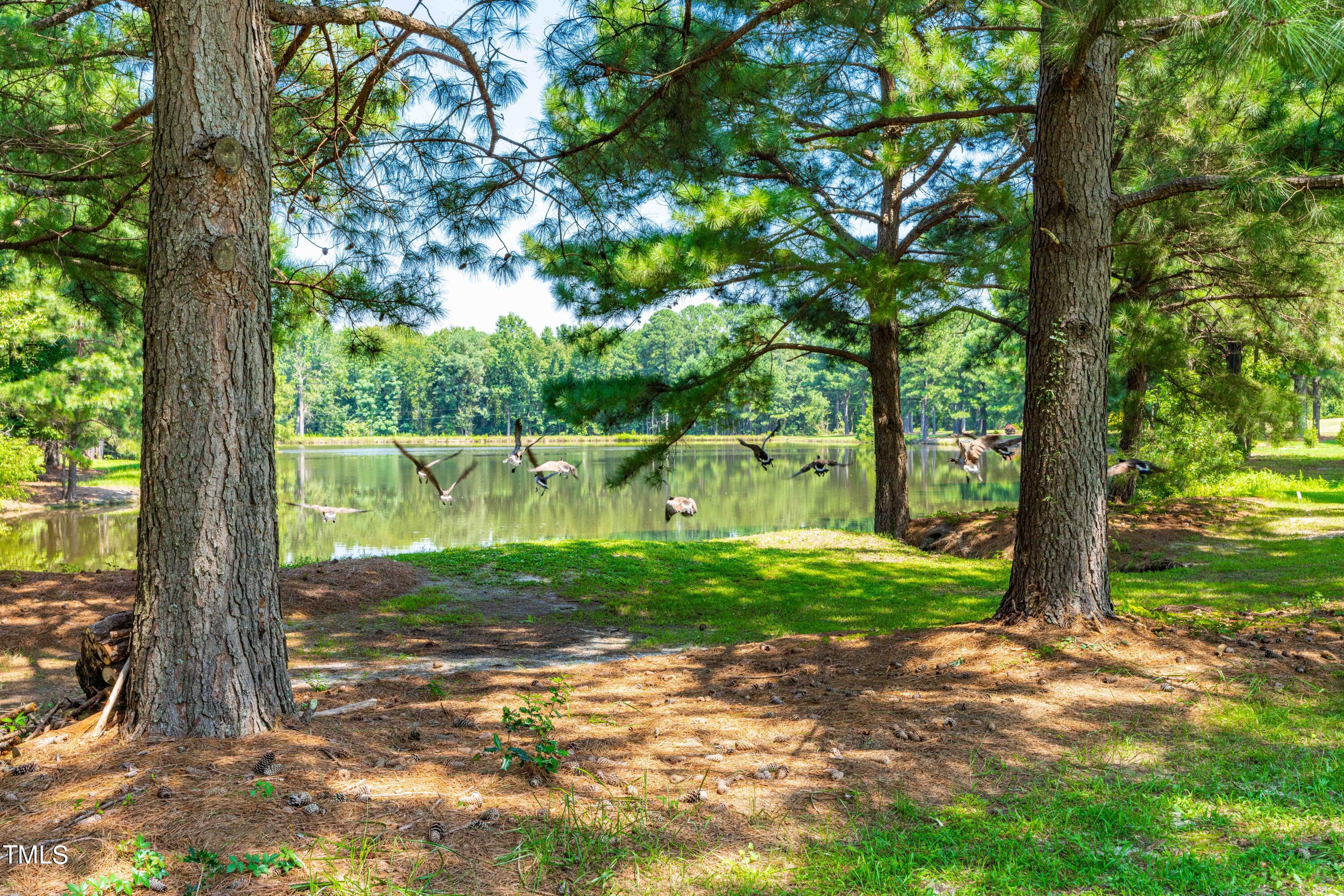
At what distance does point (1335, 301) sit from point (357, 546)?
15491 mm

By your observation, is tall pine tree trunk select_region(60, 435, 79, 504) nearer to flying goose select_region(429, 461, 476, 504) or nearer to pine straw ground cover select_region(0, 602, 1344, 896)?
flying goose select_region(429, 461, 476, 504)

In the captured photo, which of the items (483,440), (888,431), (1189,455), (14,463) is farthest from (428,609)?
(483,440)

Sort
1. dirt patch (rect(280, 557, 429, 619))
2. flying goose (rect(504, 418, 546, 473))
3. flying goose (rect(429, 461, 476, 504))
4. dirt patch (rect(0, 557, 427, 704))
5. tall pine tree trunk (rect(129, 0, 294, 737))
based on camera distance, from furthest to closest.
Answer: dirt patch (rect(280, 557, 429, 619)) → flying goose (rect(504, 418, 546, 473)) → dirt patch (rect(0, 557, 427, 704)) → flying goose (rect(429, 461, 476, 504)) → tall pine tree trunk (rect(129, 0, 294, 737))

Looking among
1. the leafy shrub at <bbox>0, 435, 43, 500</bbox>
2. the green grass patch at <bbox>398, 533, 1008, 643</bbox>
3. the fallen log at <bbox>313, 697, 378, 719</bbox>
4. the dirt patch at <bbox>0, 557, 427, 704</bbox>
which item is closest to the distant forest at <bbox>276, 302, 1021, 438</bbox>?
the leafy shrub at <bbox>0, 435, 43, 500</bbox>

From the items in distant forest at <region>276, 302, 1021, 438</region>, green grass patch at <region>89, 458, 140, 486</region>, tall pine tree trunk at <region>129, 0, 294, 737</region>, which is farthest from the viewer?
distant forest at <region>276, 302, 1021, 438</region>

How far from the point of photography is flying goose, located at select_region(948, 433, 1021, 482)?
6.38 meters

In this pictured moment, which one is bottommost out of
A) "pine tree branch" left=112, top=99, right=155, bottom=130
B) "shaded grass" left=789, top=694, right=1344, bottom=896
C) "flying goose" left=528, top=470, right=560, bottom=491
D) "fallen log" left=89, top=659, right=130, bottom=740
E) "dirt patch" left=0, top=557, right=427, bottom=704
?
"dirt patch" left=0, top=557, right=427, bottom=704

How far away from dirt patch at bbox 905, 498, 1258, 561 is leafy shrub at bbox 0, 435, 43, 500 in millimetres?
15802

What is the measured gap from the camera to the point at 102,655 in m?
3.10

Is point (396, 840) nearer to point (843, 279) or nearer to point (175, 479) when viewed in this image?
point (175, 479)

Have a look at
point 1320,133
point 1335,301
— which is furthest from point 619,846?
point 1335,301

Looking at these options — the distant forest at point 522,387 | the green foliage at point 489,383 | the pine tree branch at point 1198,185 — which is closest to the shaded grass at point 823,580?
the pine tree branch at point 1198,185

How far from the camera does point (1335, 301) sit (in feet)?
31.4

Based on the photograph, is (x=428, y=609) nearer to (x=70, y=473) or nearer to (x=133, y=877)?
(x=133, y=877)
